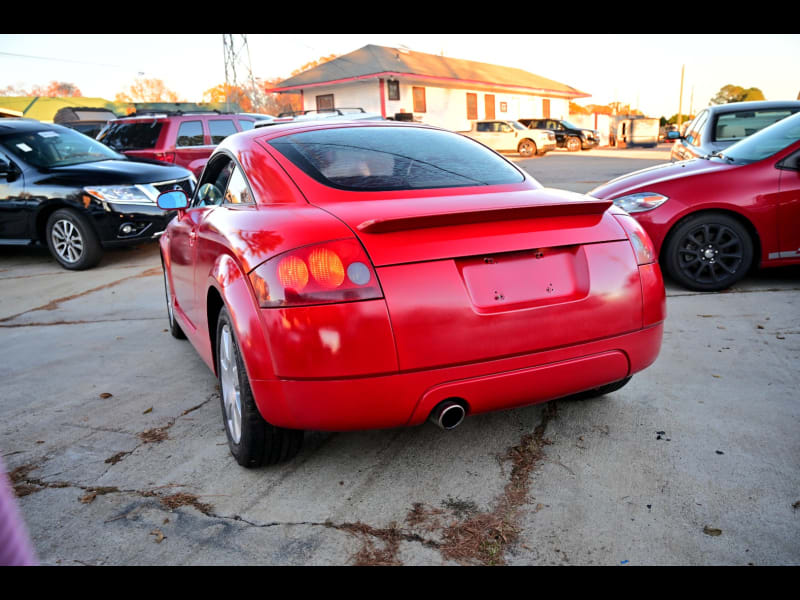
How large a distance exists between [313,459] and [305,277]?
3.37ft

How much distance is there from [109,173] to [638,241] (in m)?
7.25

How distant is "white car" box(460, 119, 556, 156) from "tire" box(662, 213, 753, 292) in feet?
83.2

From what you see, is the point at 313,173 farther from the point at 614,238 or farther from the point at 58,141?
the point at 58,141

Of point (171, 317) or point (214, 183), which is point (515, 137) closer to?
point (171, 317)

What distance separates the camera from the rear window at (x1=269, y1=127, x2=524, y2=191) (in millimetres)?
2998

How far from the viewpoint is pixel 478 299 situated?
2.46 meters

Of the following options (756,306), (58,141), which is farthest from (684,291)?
(58,141)

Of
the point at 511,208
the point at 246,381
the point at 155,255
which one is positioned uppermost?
the point at 511,208

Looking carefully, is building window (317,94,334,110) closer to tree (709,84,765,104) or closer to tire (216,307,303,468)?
tire (216,307,303,468)

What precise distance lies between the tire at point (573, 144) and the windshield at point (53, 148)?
27972 mm

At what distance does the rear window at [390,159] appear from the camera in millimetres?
2998

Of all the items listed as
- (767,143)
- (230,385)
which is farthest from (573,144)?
(230,385)

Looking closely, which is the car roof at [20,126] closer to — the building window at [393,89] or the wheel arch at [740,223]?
the wheel arch at [740,223]

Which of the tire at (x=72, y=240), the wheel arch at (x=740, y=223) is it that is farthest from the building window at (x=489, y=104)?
the wheel arch at (x=740, y=223)
